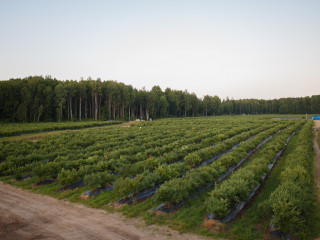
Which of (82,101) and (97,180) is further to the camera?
(82,101)

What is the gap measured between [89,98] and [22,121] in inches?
1037

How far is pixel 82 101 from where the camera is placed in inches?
3054

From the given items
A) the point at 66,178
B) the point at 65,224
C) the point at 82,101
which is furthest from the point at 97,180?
the point at 82,101

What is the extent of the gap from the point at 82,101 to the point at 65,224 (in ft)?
252

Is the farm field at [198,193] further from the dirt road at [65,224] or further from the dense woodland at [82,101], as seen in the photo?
the dense woodland at [82,101]

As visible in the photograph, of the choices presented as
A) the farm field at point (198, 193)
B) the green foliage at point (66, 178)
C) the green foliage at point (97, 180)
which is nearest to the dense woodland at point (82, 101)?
the farm field at point (198, 193)

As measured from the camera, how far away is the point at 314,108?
14600cm

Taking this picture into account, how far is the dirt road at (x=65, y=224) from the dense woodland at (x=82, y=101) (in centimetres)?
5744

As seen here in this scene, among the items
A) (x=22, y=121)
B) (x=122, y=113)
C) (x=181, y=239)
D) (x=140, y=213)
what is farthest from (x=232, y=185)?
(x=122, y=113)

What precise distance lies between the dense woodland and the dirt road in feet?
188

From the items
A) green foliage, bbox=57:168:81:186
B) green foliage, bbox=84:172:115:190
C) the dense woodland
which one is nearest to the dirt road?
green foliage, bbox=84:172:115:190

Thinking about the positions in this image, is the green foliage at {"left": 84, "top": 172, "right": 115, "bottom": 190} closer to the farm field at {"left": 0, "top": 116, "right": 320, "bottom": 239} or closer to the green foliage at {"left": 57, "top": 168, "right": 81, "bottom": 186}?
the farm field at {"left": 0, "top": 116, "right": 320, "bottom": 239}

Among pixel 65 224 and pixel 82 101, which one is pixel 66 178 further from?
pixel 82 101

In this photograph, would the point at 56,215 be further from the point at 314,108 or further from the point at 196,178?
the point at 314,108
